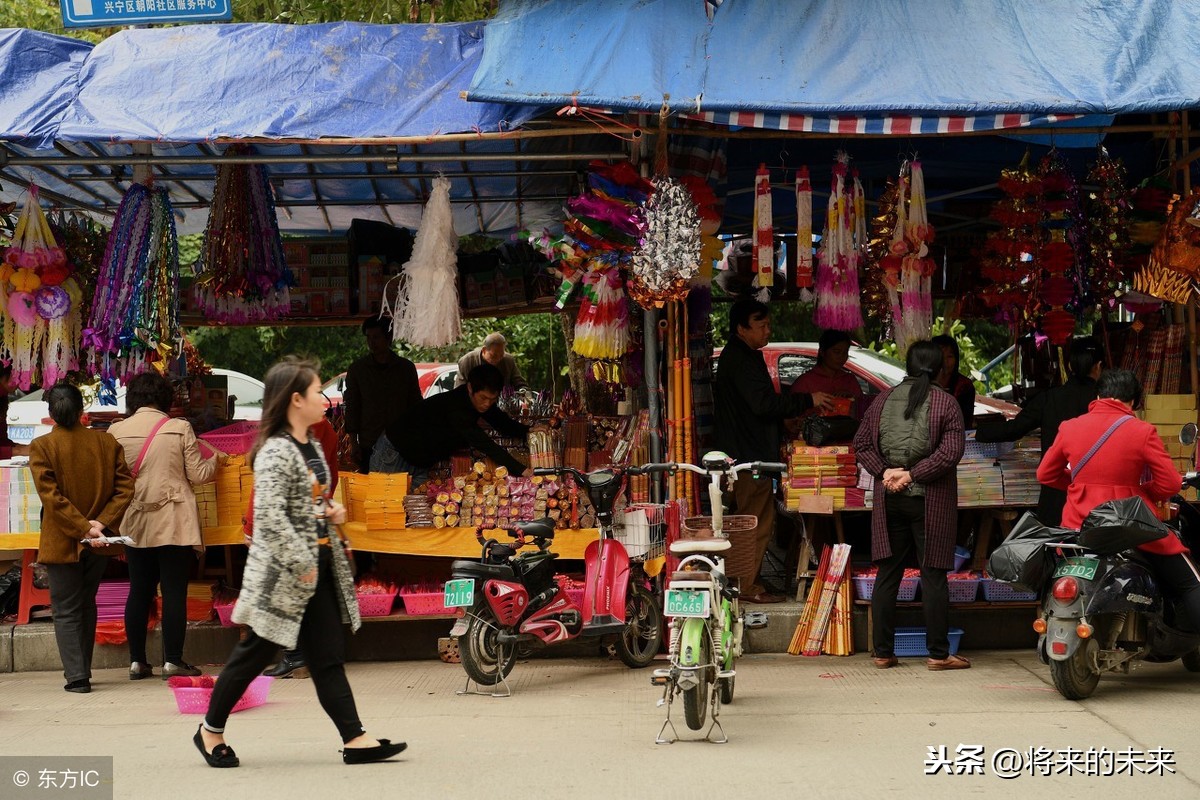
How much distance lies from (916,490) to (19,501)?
17.8ft

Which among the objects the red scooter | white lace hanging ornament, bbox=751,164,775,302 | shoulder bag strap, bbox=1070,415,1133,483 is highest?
white lace hanging ornament, bbox=751,164,775,302

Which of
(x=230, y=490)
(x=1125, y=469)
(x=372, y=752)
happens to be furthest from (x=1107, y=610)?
(x=230, y=490)

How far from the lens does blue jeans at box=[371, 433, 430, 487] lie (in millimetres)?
8688

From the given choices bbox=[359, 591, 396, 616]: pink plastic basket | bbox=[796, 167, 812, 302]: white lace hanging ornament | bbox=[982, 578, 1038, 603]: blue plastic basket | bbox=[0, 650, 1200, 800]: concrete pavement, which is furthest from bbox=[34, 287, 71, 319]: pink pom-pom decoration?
bbox=[982, 578, 1038, 603]: blue plastic basket

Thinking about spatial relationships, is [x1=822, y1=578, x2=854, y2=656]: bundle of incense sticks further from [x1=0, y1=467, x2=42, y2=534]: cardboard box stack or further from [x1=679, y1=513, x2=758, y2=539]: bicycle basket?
[x1=0, y1=467, x2=42, y2=534]: cardboard box stack

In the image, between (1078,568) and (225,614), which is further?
(225,614)

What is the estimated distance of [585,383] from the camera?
11.1m

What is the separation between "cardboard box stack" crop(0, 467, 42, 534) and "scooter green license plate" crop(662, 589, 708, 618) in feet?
14.8

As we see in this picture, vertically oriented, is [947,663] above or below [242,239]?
below

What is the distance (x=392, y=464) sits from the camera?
29.0 feet

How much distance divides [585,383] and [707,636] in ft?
17.2

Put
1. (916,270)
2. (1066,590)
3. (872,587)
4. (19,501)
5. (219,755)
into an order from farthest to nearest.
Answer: (916,270)
(19,501)
(872,587)
(1066,590)
(219,755)

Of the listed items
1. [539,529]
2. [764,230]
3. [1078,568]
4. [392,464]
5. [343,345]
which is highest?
[764,230]

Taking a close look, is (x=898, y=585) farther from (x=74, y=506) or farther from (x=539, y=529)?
(x=74, y=506)
